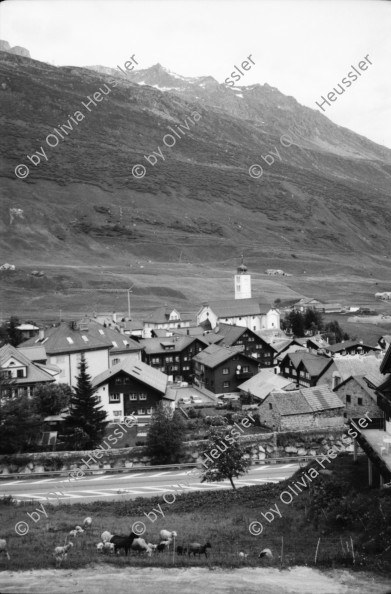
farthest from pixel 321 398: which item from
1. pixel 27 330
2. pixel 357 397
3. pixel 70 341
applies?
pixel 27 330

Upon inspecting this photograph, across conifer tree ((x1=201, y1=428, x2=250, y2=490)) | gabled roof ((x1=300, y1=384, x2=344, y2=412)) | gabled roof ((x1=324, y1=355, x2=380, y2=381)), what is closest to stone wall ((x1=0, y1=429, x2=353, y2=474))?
gabled roof ((x1=300, y1=384, x2=344, y2=412))

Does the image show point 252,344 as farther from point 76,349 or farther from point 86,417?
point 86,417

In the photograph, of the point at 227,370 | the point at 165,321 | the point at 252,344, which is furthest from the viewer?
the point at 165,321

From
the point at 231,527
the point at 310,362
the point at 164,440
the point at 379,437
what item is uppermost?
the point at 310,362

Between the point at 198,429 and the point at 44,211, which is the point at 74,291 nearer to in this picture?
the point at 44,211

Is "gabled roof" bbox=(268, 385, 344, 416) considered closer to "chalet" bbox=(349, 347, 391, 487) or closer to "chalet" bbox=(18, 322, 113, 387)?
"chalet" bbox=(349, 347, 391, 487)

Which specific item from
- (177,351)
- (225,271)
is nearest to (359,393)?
(177,351)

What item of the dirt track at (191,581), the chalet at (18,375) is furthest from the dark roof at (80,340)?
the dirt track at (191,581)
